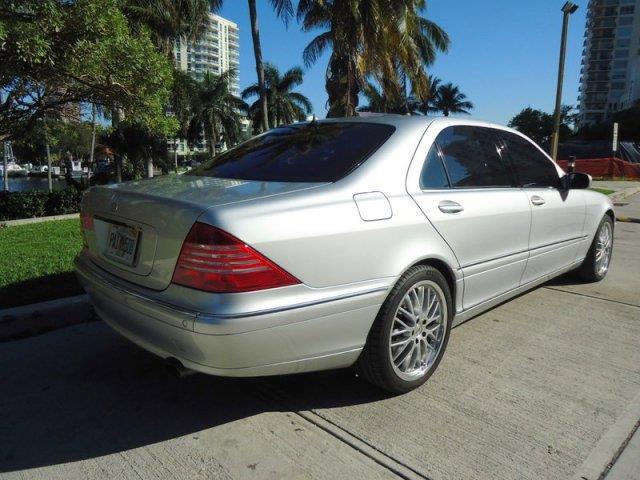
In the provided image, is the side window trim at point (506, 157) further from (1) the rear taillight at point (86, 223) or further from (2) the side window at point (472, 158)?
(1) the rear taillight at point (86, 223)

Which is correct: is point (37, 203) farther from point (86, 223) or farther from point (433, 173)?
point (433, 173)

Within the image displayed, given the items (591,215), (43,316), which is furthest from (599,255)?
(43,316)

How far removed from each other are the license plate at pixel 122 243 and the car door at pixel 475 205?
150 centimetres

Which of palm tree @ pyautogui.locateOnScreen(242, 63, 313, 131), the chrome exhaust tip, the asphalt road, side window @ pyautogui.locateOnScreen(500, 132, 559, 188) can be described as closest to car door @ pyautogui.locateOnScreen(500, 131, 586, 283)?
side window @ pyautogui.locateOnScreen(500, 132, 559, 188)

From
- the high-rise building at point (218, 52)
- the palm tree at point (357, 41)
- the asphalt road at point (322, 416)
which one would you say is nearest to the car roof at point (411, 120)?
the asphalt road at point (322, 416)

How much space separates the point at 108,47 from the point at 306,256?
7.15m

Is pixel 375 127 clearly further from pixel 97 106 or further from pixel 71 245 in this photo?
pixel 97 106

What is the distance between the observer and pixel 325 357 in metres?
2.45

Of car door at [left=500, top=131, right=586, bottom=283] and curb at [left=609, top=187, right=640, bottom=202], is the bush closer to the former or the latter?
car door at [left=500, top=131, right=586, bottom=283]

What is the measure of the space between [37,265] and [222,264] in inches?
157

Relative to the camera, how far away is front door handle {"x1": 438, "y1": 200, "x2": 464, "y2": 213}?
296 cm

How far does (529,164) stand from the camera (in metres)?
4.00

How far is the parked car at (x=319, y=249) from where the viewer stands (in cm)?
218

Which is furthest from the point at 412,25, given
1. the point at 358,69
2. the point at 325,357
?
the point at 325,357
